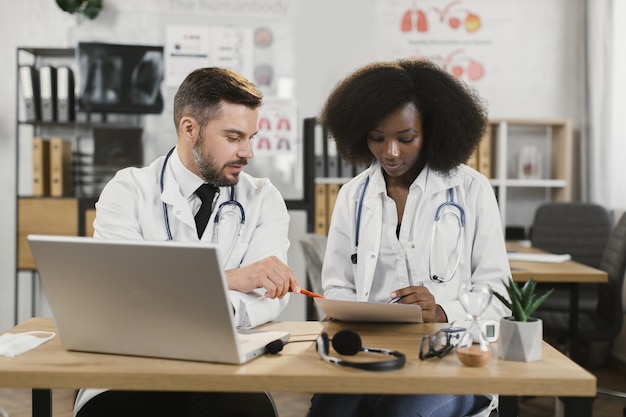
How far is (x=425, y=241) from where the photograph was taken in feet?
6.45

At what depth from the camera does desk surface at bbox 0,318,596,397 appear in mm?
1214

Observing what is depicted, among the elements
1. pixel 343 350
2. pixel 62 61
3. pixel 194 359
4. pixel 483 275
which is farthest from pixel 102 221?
pixel 62 61

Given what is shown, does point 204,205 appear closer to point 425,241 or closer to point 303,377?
point 425,241

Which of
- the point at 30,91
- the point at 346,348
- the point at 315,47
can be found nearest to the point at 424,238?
the point at 346,348

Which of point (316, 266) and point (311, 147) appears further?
point (311, 147)

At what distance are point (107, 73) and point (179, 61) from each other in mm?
425

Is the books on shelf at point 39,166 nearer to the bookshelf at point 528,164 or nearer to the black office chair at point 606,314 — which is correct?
the bookshelf at point 528,164

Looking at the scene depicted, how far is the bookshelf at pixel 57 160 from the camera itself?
436 centimetres

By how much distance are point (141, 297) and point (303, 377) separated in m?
0.30

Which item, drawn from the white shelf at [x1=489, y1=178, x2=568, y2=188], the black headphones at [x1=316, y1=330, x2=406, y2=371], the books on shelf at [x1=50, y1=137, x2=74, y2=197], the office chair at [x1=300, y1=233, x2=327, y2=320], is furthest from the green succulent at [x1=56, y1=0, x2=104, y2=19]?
the black headphones at [x1=316, y1=330, x2=406, y2=371]

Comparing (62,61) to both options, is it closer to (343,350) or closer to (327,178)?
(327,178)

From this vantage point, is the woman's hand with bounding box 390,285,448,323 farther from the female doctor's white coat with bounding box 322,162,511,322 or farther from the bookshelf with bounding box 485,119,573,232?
the bookshelf with bounding box 485,119,573,232

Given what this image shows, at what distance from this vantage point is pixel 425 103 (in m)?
2.03

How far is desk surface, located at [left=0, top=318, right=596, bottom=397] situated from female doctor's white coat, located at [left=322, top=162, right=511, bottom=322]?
1.90 ft
